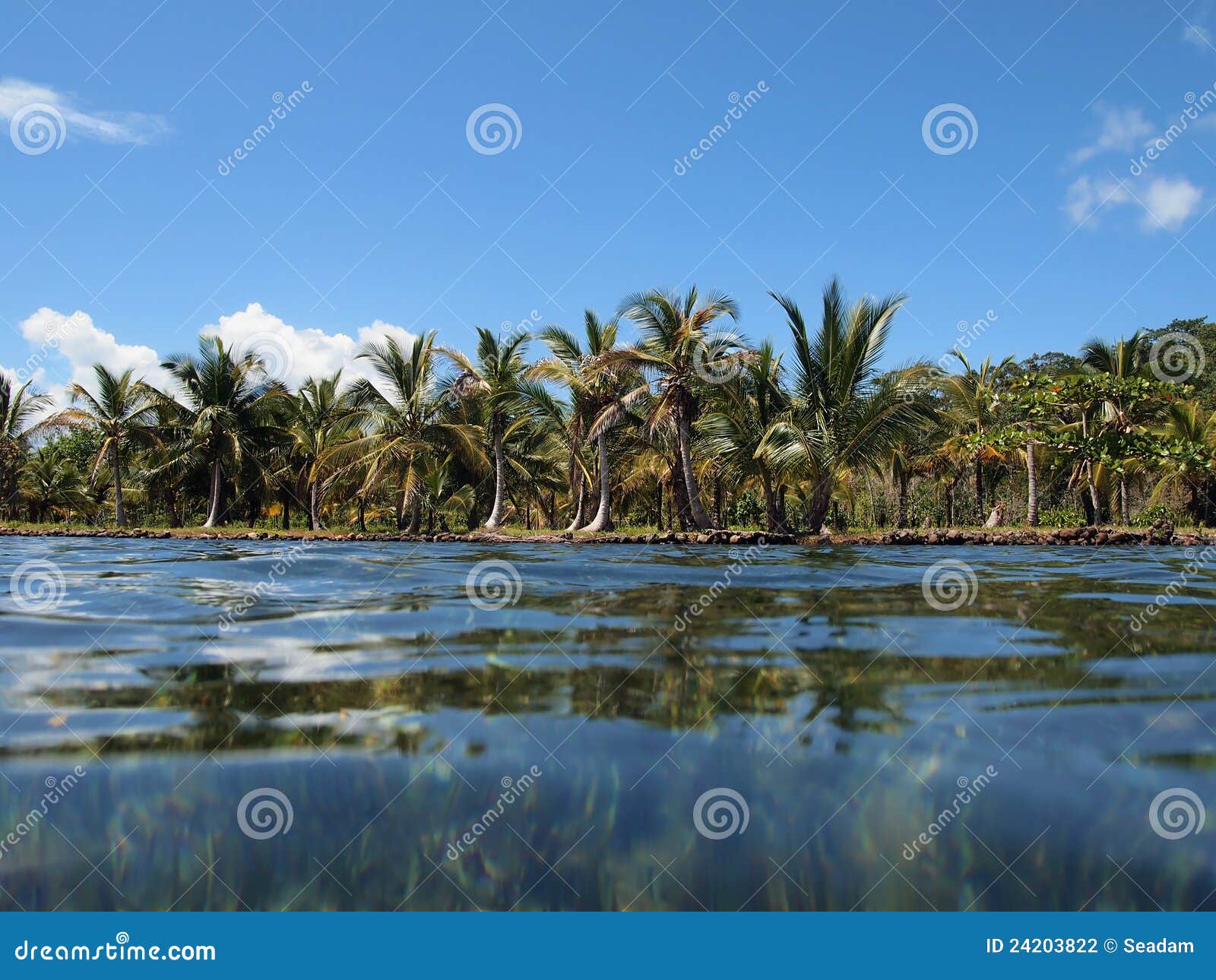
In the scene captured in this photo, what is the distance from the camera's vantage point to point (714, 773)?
2.61 metres

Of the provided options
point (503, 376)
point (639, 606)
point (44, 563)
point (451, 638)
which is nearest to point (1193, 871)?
point (451, 638)

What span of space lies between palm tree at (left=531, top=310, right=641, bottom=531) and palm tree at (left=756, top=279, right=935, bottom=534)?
15.0ft

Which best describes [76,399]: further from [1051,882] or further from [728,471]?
[1051,882]

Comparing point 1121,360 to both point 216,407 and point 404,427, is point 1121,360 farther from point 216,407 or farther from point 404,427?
point 216,407

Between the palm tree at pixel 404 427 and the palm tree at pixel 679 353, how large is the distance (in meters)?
7.63

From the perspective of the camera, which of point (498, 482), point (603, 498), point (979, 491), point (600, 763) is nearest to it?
point (600, 763)

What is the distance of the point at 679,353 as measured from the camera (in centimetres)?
1945

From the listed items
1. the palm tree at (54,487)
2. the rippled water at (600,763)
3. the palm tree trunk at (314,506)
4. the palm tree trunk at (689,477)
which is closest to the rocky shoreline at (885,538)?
the palm tree trunk at (689,477)

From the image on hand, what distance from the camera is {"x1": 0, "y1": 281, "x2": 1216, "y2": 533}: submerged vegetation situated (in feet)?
63.7

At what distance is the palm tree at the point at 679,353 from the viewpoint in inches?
762

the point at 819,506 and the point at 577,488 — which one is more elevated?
the point at 577,488

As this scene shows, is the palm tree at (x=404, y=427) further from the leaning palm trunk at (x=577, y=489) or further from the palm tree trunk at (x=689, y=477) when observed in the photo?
the palm tree trunk at (x=689, y=477)

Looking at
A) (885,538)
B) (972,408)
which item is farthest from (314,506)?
(972,408)

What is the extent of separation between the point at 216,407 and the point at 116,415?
415cm
